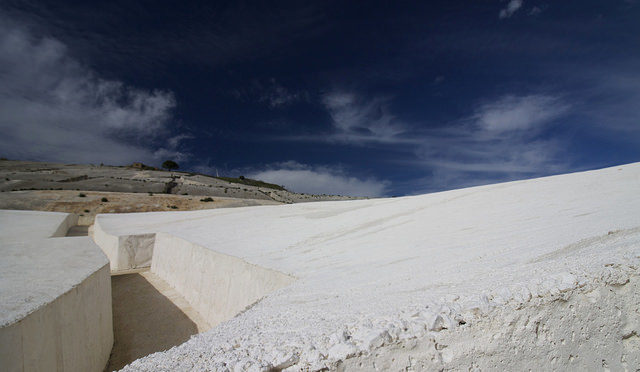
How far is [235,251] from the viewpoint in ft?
15.3

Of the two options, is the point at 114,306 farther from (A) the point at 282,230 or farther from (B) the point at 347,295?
(B) the point at 347,295

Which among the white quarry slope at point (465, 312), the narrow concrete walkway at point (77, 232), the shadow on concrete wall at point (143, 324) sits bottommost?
the shadow on concrete wall at point (143, 324)

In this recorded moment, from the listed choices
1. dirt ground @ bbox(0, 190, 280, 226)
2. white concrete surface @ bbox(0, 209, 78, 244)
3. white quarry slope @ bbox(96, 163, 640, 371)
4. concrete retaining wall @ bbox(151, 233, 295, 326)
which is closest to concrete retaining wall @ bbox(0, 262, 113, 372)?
white quarry slope @ bbox(96, 163, 640, 371)

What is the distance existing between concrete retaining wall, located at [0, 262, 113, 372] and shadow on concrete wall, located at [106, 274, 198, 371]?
435 mm

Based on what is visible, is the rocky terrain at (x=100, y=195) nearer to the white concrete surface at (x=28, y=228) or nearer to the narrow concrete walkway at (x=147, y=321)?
the white concrete surface at (x=28, y=228)

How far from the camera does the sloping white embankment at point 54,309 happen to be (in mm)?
1943

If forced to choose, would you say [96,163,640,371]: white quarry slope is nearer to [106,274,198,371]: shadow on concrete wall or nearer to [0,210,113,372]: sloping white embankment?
[0,210,113,372]: sloping white embankment

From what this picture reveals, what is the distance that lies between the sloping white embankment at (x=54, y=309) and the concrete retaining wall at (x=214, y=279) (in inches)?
51.1

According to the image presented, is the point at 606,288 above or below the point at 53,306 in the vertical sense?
above

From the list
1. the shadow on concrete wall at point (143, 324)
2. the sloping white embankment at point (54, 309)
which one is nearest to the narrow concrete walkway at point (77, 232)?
the shadow on concrete wall at point (143, 324)

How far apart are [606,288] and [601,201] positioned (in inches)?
108

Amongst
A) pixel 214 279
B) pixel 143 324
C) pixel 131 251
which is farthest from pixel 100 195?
pixel 214 279

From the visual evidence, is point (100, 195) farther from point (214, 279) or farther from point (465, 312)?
point (465, 312)

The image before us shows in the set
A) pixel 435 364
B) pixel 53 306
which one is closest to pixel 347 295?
pixel 435 364
